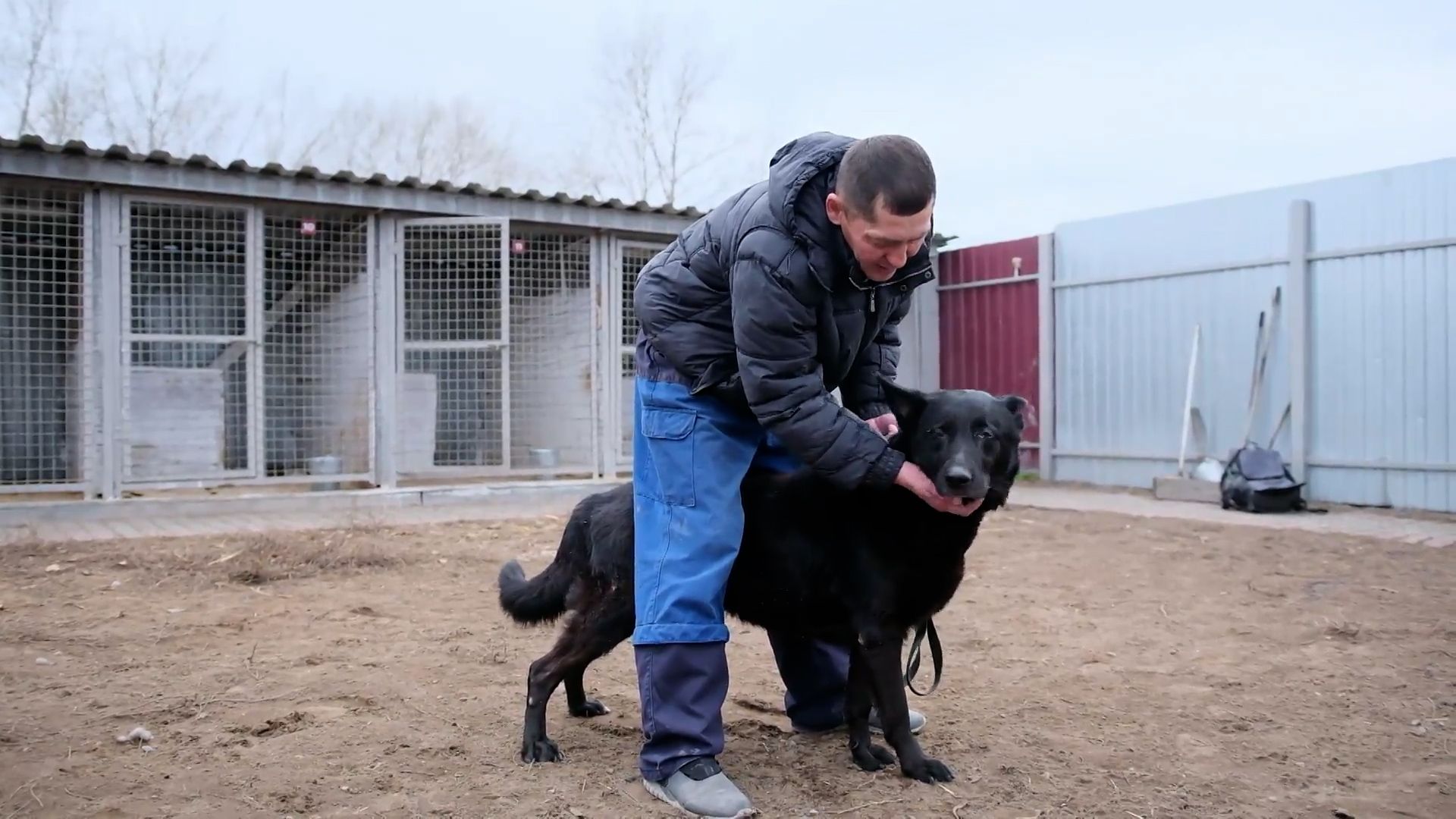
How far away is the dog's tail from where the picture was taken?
2967 millimetres

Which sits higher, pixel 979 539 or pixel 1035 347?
pixel 1035 347

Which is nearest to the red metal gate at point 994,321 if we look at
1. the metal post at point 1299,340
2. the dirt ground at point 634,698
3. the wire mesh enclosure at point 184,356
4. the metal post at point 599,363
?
the metal post at point 1299,340

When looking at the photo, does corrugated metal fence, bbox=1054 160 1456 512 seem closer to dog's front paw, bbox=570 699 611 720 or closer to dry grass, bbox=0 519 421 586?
dry grass, bbox=0 519 421 586

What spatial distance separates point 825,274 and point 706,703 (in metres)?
1.06

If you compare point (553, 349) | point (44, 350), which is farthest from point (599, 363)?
point (44, 350)

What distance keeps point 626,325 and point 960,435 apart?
7266mm

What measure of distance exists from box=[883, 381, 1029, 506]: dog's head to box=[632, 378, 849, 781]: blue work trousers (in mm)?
398

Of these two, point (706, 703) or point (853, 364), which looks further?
point (853, 364)

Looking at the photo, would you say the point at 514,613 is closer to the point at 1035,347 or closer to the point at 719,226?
the point at 719,226

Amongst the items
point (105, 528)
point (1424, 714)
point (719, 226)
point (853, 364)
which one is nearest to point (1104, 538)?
point (1424, 714)

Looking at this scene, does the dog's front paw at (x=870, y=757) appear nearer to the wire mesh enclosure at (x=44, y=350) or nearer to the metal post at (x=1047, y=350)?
the wire mesh enclosure at (x=44, y=350)

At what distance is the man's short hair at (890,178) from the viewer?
7.27ft

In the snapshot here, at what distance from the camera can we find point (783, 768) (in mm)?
2779

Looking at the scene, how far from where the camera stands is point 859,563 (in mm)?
2641
